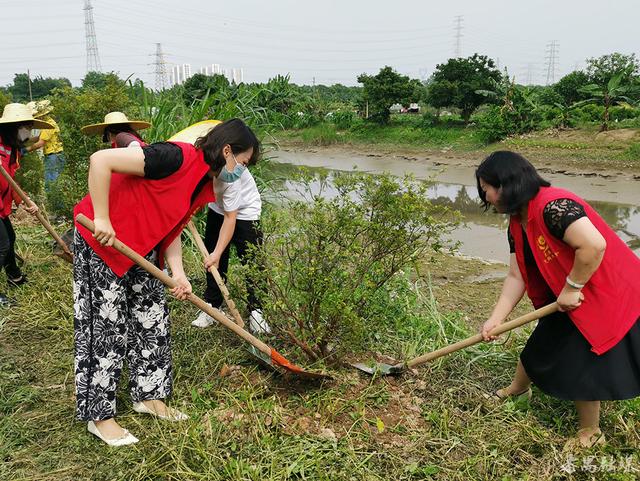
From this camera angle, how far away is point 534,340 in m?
2.50

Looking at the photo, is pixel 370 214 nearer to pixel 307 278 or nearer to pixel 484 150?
pixel 307 278

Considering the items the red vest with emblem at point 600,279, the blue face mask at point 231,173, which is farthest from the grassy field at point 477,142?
the blue face mask at point 231,173

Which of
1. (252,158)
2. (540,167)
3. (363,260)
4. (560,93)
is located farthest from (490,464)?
(560,93)

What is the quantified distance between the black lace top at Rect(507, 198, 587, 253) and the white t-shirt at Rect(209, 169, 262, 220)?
1.71 meters

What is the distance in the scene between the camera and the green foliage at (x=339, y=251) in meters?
2.51

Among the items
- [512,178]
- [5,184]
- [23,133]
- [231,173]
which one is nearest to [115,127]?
[23,133]

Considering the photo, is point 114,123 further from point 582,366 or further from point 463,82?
point 463,82

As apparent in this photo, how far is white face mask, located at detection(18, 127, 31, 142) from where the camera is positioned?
3.92m

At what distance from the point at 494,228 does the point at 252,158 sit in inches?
244

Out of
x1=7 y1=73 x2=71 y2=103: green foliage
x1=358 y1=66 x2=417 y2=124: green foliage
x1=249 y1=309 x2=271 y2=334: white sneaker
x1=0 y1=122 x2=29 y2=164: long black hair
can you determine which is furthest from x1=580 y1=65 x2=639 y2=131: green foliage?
x1=7 y1=73 x2=71 y2=103: green foliage

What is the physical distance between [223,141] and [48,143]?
422 cm

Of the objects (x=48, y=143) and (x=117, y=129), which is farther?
(x=48, y=143)

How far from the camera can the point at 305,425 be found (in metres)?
2.41

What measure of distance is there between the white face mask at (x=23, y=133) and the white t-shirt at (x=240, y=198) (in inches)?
64.8
